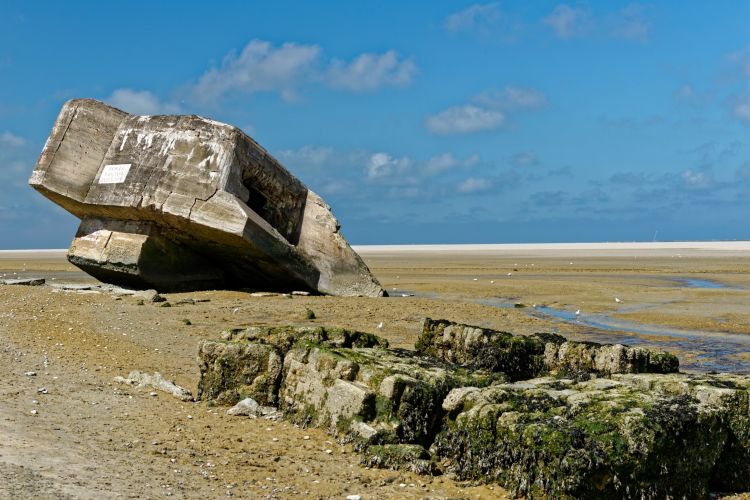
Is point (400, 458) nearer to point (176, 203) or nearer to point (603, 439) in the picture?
point (603, 439)

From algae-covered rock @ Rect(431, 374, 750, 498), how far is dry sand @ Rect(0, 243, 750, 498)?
358 mm

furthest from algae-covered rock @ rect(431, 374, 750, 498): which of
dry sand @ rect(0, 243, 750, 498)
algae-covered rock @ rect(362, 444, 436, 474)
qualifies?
dry sand @ rect(0, 243, 750, 498)

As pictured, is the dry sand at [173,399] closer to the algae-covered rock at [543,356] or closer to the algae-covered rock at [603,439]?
the algae-covered rock at [603,439]

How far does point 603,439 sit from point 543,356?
11.6 ft

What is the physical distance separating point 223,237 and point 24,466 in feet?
31.1

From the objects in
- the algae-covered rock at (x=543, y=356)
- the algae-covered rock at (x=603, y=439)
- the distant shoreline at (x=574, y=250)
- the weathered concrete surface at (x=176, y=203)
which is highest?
the distant shoreline at (x=574, y=250)

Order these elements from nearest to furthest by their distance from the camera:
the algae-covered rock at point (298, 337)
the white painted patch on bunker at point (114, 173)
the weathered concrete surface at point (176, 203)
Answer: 1. the algae-covered rock at point (298, 337)
2. the weathered concrete surface at point (176, 203)
3. the white painted patch on bunker at point (114, 173)

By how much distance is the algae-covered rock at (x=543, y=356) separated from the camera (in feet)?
26.6

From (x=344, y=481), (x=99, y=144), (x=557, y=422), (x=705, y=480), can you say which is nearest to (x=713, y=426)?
(x=705, y=480)

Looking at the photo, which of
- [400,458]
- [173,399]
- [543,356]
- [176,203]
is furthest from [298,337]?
[176,203]

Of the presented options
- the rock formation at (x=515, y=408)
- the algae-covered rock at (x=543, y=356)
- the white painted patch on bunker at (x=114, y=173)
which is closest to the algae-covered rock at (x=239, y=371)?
the rock formation at (x=515, y=408)

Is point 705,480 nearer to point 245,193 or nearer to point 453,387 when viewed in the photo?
point 453,387

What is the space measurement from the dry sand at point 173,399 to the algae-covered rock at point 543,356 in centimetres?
253

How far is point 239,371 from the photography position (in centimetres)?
759
